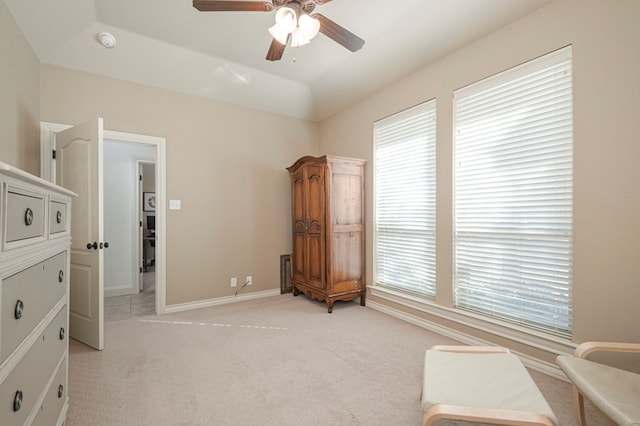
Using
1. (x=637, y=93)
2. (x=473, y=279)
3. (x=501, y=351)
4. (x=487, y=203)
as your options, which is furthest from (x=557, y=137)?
(x=501, y=351)

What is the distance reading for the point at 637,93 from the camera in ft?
5.71

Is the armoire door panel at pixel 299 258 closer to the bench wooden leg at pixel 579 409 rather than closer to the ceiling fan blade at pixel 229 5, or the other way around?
the ceiling fan blade at pixel 229 5

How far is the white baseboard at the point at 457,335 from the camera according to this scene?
207 centimetres

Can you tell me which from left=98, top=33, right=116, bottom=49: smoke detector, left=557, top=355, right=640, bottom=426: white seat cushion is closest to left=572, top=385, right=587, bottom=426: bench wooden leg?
left=557, top=355, right=640, bottom=426: white seat cushion

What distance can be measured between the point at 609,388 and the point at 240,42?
3.74 meters

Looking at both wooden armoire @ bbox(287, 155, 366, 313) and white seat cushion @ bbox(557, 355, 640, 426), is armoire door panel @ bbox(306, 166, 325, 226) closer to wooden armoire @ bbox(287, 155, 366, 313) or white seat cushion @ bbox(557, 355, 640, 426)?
wooden armoire @ bbox(287, 155, 366, 313)

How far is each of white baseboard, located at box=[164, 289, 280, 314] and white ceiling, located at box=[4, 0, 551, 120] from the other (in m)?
2.62

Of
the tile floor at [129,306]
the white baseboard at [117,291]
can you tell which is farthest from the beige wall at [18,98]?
the white baseboard at [117,291]

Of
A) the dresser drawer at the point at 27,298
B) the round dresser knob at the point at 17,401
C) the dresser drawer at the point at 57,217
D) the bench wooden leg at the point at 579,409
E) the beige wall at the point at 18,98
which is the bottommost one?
the bench wooden leg at the point at 579,409

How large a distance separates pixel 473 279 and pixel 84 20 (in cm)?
421

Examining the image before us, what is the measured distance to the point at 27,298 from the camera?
38.9 inches

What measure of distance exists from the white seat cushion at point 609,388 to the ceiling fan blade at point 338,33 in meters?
2.35

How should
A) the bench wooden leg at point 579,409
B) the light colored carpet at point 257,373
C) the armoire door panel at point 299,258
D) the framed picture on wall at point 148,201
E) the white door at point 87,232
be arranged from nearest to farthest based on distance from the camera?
the bench wooden leg at point 579,409 < the light colored carpet at point 257,373 < the white door at point 87,232 < the armoire door panel at point 299,258 < the framed picture on wall at point 148,201

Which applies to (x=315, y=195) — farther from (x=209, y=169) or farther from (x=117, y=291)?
(x=117, y=291)
